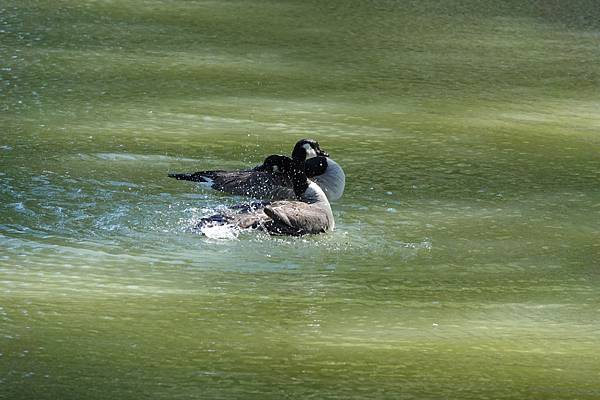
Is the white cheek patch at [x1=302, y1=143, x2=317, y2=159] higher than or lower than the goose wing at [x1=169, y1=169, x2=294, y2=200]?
higher

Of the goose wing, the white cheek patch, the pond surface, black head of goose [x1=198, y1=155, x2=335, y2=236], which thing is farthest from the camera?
the white cheek patch

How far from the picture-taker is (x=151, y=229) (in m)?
6.37

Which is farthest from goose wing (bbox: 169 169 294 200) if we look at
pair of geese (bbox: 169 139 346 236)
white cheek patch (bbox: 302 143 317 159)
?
white cheek patch (bbox: 302 143 317 159)

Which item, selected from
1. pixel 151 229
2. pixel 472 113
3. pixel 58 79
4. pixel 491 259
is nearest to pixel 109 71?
pixel 58 79

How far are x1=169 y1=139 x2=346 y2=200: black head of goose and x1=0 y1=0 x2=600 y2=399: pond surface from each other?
0.07m

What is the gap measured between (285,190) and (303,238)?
1.85 ft

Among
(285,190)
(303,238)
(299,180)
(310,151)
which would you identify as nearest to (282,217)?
(303,238)

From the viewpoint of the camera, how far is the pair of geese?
6281mm

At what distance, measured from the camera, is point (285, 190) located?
6.84m

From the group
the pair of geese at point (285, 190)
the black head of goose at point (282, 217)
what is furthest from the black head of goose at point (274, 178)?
the black head of goose at point (282, 217)

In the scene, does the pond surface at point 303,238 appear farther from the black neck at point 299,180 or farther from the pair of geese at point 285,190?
the black neck at point 299,180

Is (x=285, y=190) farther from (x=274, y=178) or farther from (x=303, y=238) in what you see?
(x=303, y=238)

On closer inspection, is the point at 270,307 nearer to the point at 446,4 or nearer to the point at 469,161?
the point at 469,161

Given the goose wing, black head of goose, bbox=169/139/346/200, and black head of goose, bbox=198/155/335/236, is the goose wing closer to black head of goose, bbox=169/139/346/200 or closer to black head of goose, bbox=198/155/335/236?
black head of goose, bbox=169/139/346/200
